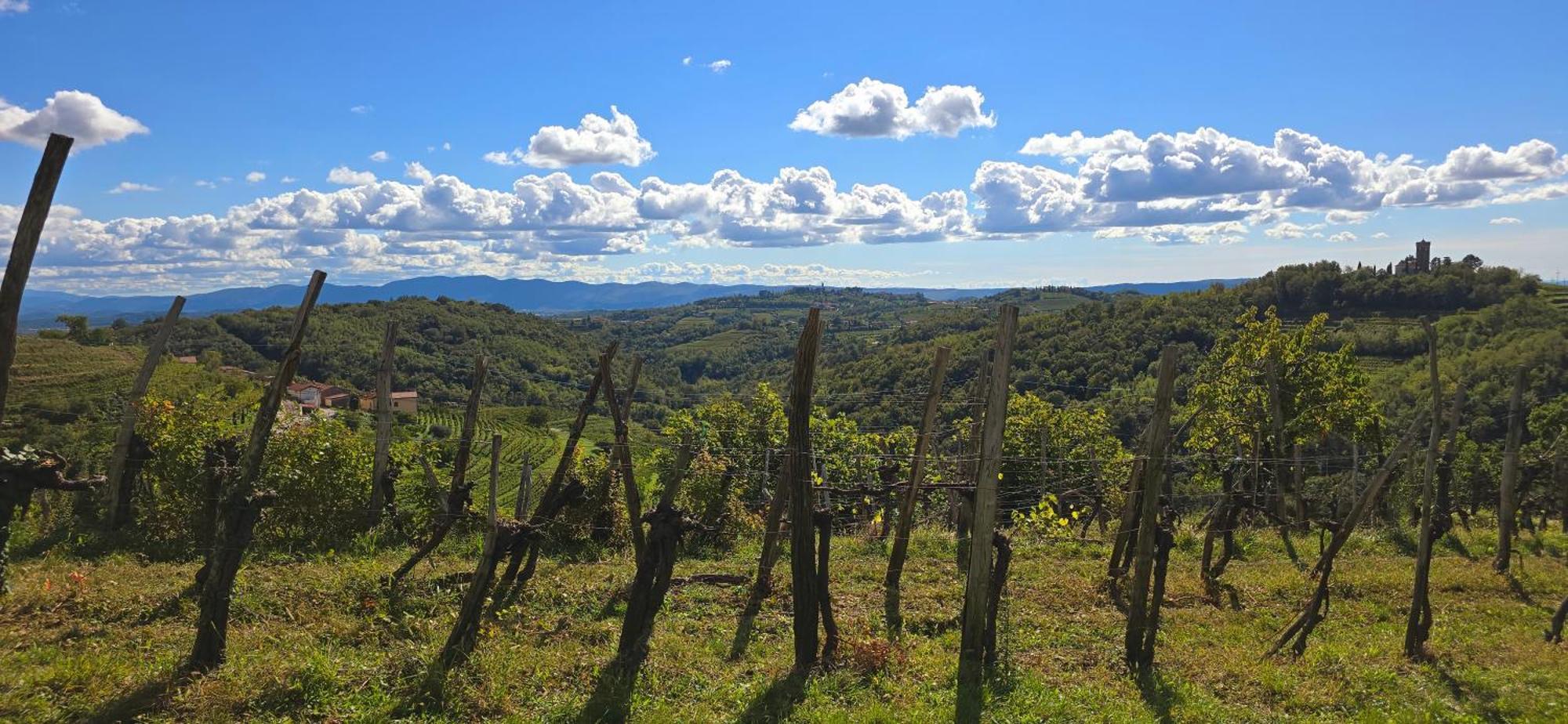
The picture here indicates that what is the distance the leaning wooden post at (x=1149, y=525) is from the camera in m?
8.66

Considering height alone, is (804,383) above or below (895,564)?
above

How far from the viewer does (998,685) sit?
800 cm

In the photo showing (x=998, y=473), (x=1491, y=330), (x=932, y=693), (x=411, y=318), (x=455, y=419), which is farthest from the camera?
(x=411, y=318)

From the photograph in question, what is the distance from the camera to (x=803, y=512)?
8.31 meters

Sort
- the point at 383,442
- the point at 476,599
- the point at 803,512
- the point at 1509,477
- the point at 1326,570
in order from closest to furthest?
the point at 476,599 < the point at 803,512 < the point at 1326,570 < the point at 383,442 < the point at 1509,477

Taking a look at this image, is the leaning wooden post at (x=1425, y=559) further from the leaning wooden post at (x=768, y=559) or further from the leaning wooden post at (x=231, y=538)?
the leaning wooden post at (x=231, y=538)

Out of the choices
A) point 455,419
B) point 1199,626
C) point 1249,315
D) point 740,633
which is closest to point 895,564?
point 740,633

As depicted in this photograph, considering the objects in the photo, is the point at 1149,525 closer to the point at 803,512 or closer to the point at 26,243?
the point at 803,512

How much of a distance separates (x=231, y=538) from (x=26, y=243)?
280 centimetres

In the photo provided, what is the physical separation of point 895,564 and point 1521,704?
6686 millimetres

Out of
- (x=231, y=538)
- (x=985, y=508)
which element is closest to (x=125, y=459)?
(x=231, y=538)

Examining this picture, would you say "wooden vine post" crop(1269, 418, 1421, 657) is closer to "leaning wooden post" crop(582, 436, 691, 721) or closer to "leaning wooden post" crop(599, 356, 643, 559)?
"leaning wooden post" crop(582, 436, 691, 721)

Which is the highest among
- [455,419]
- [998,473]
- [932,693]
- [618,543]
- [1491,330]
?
[1491,330]

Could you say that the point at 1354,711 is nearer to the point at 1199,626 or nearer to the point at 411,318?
the point at 1199,626
